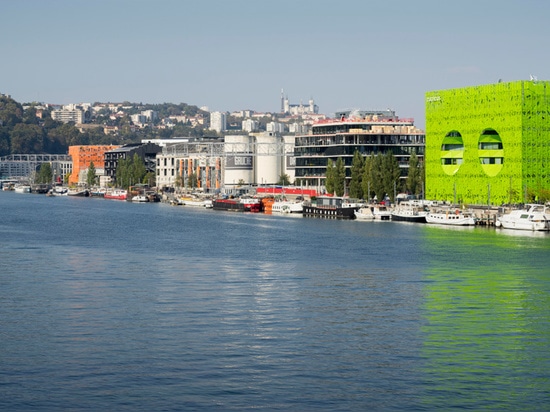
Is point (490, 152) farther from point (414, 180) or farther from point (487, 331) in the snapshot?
point (487, 331)

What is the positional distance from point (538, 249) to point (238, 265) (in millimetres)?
19995

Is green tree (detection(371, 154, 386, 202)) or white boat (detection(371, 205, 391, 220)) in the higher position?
green tree (detection(371, 154, 386, 202))

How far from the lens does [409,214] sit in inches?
4077

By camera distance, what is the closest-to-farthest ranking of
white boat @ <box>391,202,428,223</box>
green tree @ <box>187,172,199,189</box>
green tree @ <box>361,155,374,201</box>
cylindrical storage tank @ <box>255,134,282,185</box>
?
white boat @ <box>391,202,428,223</box> → green tree @ <box>361,155,374,201</box> → cylindrical storage tank @ <box>255,134,282,185</box> → green tree @ <box>187,172,199,189</box>

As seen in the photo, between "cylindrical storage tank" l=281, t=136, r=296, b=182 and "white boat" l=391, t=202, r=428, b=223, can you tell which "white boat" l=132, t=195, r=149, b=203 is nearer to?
"cylindrical storage tank" l=281, t=136, r=296, b=182

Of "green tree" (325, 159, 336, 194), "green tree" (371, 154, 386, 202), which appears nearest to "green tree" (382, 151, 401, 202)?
"green tree" (371, 154, 386, 202)

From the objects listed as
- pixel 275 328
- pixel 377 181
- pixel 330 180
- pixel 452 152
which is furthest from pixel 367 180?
pixel 275 328

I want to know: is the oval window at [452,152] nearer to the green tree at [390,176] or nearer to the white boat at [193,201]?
the green tree at [390,176]

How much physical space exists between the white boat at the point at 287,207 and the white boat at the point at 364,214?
1330cm

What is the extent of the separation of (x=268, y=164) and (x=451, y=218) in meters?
85.3

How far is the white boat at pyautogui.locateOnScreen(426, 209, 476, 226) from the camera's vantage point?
310 ft

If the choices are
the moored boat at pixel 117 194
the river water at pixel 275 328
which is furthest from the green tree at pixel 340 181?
the river water at pixel 275 328

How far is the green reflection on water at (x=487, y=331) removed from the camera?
29766 millimetres

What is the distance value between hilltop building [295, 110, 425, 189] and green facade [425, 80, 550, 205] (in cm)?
2536
